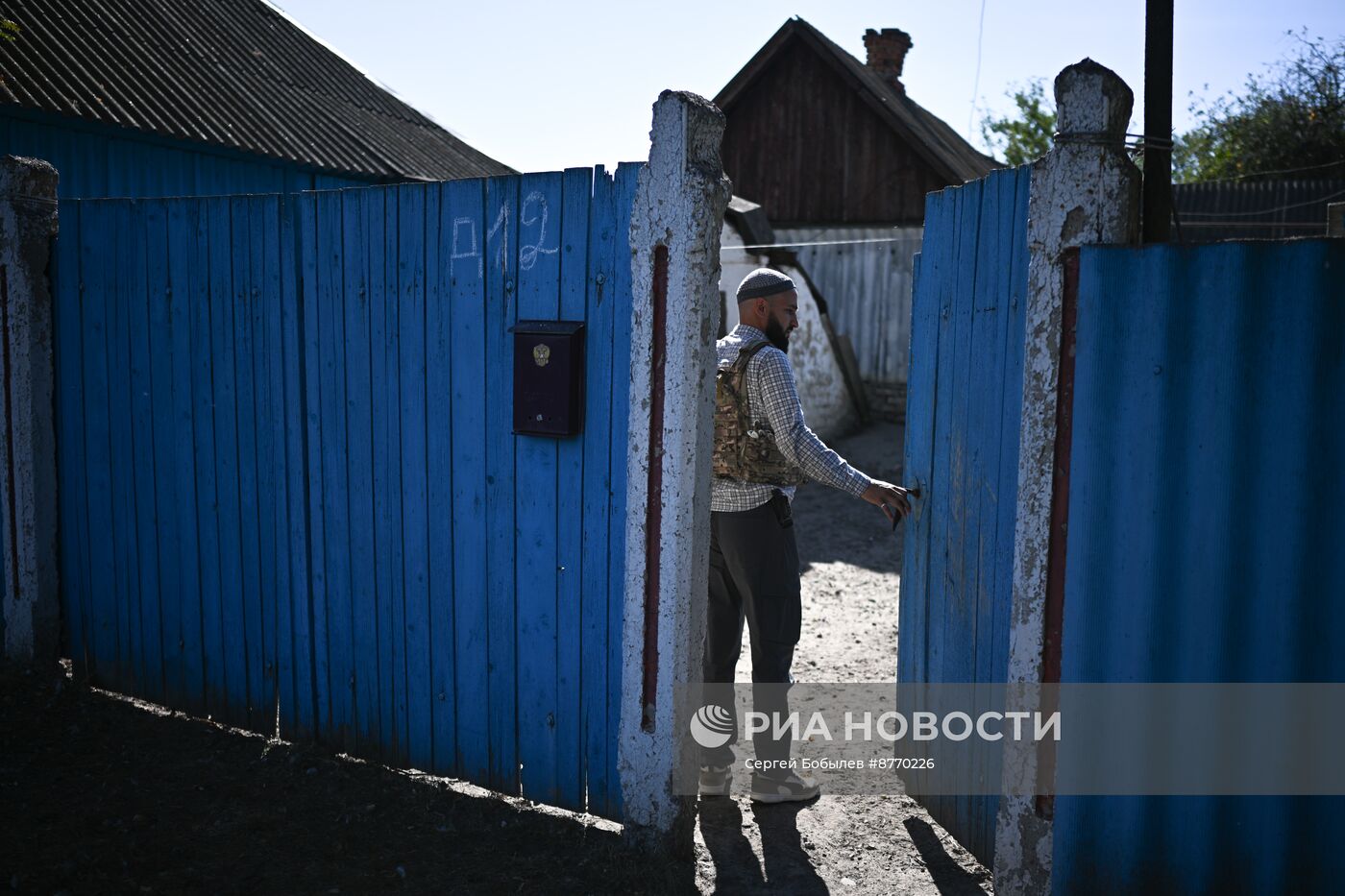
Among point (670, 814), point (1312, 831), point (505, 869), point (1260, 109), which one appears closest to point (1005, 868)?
point (1312, 831)

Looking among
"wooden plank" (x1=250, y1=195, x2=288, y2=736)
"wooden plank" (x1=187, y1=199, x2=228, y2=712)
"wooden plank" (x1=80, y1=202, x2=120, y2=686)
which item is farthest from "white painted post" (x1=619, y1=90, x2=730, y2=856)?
"wooden plank" (x1=80, y1=202, x2=120, y2=686)

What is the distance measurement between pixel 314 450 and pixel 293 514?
31 cm

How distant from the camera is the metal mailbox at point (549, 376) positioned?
3.64 metres

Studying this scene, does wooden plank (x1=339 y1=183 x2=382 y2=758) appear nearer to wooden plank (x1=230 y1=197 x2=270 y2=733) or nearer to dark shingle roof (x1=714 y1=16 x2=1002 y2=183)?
wooden plank (x1=230 y1=197 x2=270 y2=733)

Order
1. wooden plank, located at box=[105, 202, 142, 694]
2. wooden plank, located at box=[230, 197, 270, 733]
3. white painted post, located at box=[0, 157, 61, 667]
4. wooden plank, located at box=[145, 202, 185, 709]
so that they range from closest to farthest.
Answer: wooden plank, located at box=[230, 197, 270, 733] → wooden plank, located at box=[145, 202, 185, 709] → wooden plank, located at box=[105, 202, 142, 694] → white painted post, located at box=[0, 157, 61, 667]

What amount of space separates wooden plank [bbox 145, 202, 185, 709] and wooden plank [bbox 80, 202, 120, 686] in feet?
1.03

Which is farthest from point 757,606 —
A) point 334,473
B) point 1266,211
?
point 1266,211

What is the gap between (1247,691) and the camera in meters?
2.86

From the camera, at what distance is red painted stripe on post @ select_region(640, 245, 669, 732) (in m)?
3.47

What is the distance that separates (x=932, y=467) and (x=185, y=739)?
3.49 m

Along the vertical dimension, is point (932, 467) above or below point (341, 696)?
above

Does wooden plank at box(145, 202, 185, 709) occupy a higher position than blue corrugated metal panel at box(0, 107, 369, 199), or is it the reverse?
blue corrugated metal panel at box(0, 107, 369, 199)

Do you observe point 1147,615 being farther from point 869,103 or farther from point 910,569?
point 869,103

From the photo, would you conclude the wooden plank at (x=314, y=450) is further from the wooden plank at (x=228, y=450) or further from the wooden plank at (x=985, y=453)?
the wooden plank at (x=985, y=453)
